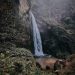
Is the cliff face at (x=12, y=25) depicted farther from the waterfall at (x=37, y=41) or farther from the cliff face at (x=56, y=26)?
the cliff face at (x=56, y=26)

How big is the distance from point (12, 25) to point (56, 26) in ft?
36.0

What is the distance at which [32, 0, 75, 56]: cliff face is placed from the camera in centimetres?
2738

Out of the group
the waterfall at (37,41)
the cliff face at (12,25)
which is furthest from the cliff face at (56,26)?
the cliff face at (12,25)

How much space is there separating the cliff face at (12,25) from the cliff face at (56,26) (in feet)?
19.4

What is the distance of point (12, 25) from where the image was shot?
18938 millimetres

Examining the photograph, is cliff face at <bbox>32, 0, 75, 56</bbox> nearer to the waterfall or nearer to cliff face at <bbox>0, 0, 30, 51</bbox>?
the waterfall

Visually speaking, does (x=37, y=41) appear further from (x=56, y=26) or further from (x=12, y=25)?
(x=12, y=25)

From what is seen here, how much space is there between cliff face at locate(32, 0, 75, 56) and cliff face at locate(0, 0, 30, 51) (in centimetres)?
590

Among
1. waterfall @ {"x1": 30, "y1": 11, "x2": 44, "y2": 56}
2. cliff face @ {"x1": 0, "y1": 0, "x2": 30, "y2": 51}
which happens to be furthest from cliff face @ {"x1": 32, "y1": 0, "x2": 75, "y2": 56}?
cliff face @ {"x1": 0, "y1": 0, "x2": 30, "y2": 51}

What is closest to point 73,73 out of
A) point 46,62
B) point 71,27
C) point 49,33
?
point 46,62

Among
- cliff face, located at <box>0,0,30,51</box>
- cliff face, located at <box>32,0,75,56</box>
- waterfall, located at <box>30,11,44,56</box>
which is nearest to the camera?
cliff face, located at <box>0,0,30,51</box>

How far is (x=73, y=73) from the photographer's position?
38.6ft

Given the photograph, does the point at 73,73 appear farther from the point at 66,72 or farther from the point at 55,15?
the point at 55,15

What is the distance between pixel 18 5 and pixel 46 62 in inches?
228
